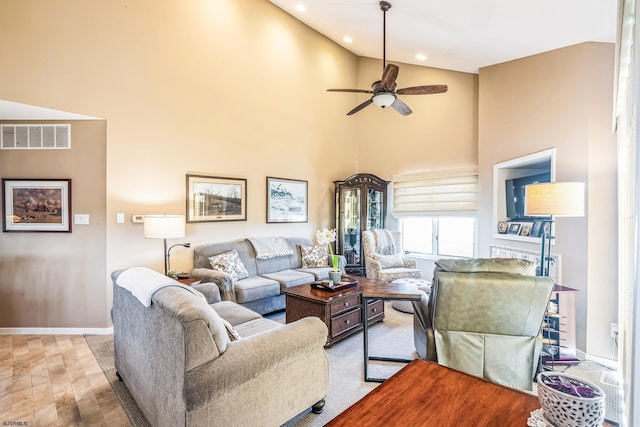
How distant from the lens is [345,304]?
347 cm

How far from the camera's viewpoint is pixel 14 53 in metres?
3.29

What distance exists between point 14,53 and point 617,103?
18.4ft

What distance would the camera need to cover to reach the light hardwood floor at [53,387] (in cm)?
222

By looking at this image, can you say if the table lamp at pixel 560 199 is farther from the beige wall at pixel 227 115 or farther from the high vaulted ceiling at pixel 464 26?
the high vaulted ceiling at pixel 464 26

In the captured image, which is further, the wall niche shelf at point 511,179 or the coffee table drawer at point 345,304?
the wall niche shelf at point 511,179

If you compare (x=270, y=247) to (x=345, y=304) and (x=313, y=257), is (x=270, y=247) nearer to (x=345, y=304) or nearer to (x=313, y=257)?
(x=313, y=257)

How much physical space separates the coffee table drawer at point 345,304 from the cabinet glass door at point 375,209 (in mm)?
2671

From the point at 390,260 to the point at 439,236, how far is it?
4.23 feet

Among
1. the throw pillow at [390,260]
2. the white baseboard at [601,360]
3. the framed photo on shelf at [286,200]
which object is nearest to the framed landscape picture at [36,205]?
the framed photo on shelf at [286,200]

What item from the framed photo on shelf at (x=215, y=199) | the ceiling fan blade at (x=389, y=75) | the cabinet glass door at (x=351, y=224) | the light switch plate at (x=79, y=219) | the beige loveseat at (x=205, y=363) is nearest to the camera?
the beige loveseat at (x=205, y=363)

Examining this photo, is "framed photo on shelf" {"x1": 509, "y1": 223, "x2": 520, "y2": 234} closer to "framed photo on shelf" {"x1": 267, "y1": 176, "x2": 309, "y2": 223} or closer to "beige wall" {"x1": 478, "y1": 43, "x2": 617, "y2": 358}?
"beige wall" {"x1": 478, "y1": 43, "x2": 617, "y2": 358}

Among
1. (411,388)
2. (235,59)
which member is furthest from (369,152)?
(411,388)

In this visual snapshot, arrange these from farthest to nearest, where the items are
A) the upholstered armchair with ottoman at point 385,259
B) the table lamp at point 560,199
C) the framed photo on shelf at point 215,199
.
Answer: the upholstered armchair with ottoman at point 385,259 → the framed photo on shelf at point 215,199 → the table lamp at point 560,199

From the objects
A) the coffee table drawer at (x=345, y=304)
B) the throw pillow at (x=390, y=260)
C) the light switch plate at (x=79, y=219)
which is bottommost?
the coffee table drawer at (x=345, y=304)
